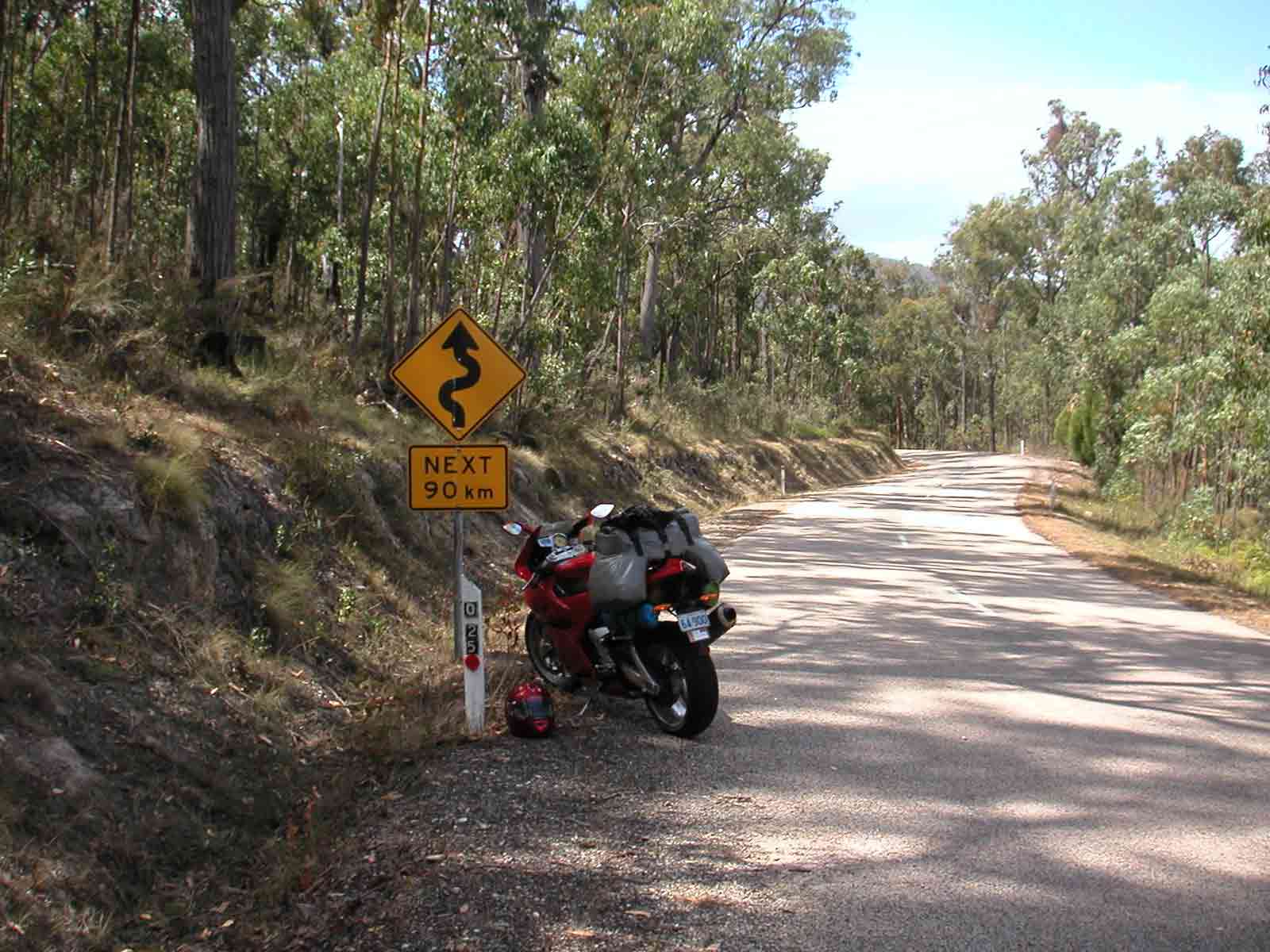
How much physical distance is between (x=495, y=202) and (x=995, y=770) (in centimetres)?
1495

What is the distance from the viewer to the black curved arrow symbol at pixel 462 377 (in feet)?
25.5

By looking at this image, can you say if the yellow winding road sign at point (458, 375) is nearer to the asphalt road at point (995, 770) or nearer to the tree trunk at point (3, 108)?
the asphalt road at point (995, 770)

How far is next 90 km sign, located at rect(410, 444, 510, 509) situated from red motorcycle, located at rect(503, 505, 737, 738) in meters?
0.39

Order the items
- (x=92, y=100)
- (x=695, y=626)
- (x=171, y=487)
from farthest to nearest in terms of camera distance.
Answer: (x=92, y=100), (x=171, y=487), (x=695, y=626)

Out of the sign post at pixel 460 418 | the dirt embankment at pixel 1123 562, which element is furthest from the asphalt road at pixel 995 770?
the sign post at pixel 460 418

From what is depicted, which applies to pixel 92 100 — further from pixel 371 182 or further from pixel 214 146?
pixel 214 146

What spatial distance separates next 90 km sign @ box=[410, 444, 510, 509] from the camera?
7426 millimetres

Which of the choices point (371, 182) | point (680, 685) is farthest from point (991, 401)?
point (680, 685)

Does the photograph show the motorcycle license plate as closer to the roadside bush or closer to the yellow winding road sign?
the yellow winding road sign

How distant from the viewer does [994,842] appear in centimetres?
527

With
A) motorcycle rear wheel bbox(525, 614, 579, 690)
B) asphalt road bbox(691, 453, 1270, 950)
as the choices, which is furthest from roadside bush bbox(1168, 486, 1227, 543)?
motorcycle rear wheel bbox(525, 614, 579, 690)

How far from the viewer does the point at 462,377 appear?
7828 mm

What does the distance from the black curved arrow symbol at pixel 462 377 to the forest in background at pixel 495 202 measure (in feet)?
12.5

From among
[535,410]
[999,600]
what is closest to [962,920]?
[999,600]
